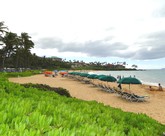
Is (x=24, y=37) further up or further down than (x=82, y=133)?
further up

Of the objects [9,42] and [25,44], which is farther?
[25,44]

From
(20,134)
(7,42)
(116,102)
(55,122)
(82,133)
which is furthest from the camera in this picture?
(7,42)

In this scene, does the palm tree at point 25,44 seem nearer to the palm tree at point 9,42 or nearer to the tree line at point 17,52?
the tree line at point 17,52

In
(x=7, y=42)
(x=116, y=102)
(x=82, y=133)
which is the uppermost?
(x=7, y=42)

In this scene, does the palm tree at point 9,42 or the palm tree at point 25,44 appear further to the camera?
the palm tree at point 25,44

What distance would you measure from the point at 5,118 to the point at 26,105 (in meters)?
0.73

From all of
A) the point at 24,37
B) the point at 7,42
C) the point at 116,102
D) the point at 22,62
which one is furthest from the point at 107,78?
the point at 22,62

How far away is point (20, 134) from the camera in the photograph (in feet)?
6.20

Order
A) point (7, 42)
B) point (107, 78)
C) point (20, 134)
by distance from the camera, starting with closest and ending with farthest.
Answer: point (20, 134) < point (107, 78) < point (7, 42)

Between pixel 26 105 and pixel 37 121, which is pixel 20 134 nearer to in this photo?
pixel 37 121

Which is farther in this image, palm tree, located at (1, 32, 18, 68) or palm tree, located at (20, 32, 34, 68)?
palm tree, located at (20, 32, 34, 68)

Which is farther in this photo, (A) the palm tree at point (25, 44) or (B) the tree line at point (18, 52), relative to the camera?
(A) the palm tree at point (25, 44)

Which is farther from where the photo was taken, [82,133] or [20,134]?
[82,133]

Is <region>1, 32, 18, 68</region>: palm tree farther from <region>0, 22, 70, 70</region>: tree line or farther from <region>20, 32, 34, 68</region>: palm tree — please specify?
<region>20, 32, 34, 68</region>: palm tree
